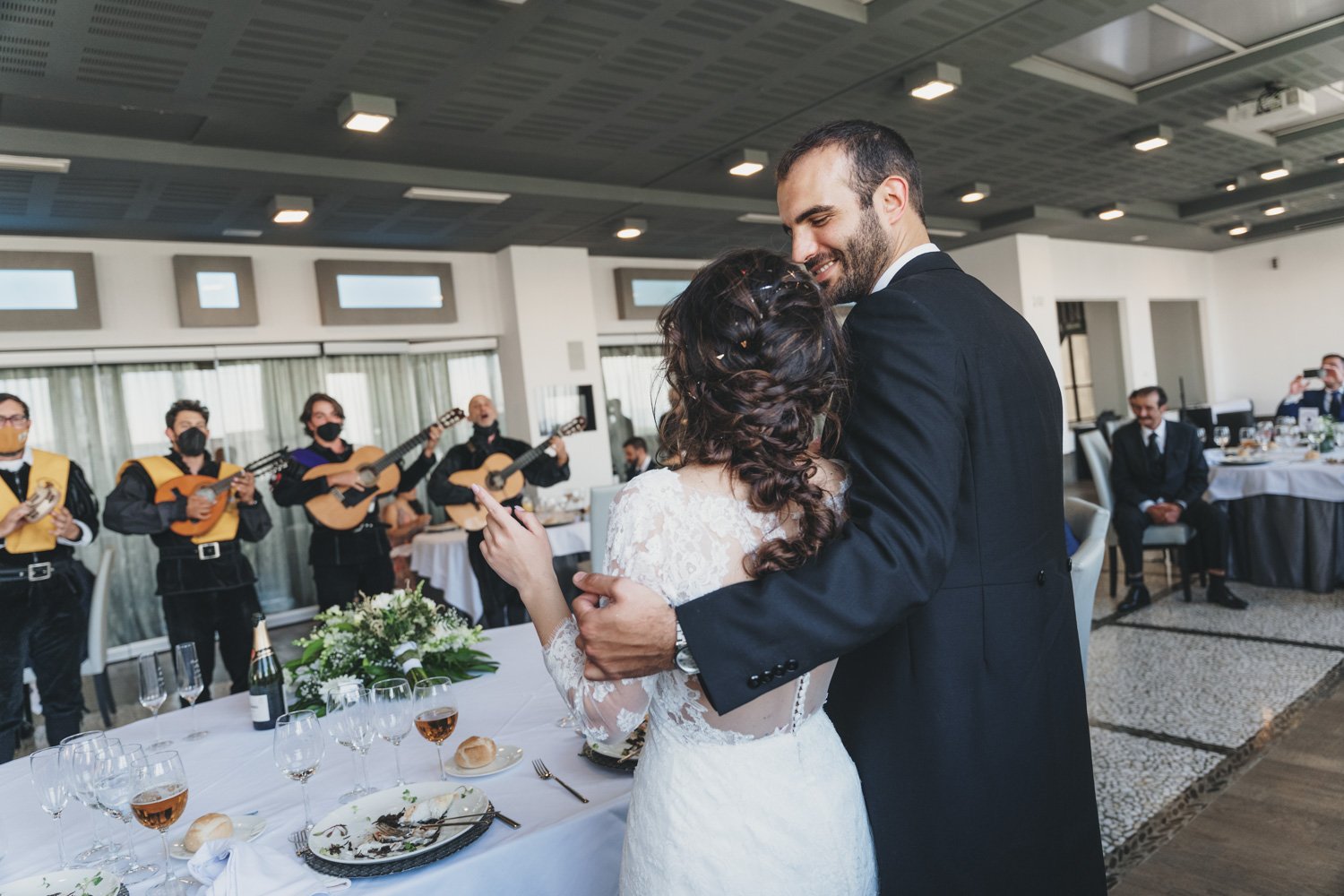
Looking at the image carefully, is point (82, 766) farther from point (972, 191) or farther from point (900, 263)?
point (972, 191)

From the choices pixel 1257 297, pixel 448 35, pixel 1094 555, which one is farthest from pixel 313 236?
pixel 1257 297

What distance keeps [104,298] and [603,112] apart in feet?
13.6

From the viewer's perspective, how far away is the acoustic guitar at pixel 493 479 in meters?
5.41

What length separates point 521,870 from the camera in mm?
1315

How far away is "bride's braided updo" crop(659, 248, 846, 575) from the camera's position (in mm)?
1083

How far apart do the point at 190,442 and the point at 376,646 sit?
297 cm

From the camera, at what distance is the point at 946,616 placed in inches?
44.5

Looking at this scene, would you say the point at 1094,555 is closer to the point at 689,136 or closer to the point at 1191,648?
the point at 1191,648

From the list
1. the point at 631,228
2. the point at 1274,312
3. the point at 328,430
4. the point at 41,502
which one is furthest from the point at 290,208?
the point at 1274,312

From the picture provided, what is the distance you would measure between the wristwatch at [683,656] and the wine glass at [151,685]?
1.53 m

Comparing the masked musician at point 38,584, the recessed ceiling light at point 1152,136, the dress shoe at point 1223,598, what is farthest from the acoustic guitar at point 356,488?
the recessed ceiling light at point 1152,136

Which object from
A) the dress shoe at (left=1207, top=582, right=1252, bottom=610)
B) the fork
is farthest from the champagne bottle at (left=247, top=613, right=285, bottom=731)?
the dress shoe at (left=1207, top=582, right=1252, bottom=610)

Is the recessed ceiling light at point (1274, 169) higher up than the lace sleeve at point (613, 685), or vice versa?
the recessed ceiling light at point (1274, 169)

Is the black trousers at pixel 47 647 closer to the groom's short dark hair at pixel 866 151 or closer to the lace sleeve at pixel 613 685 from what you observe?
the lace sleeve at pixel 613 685
